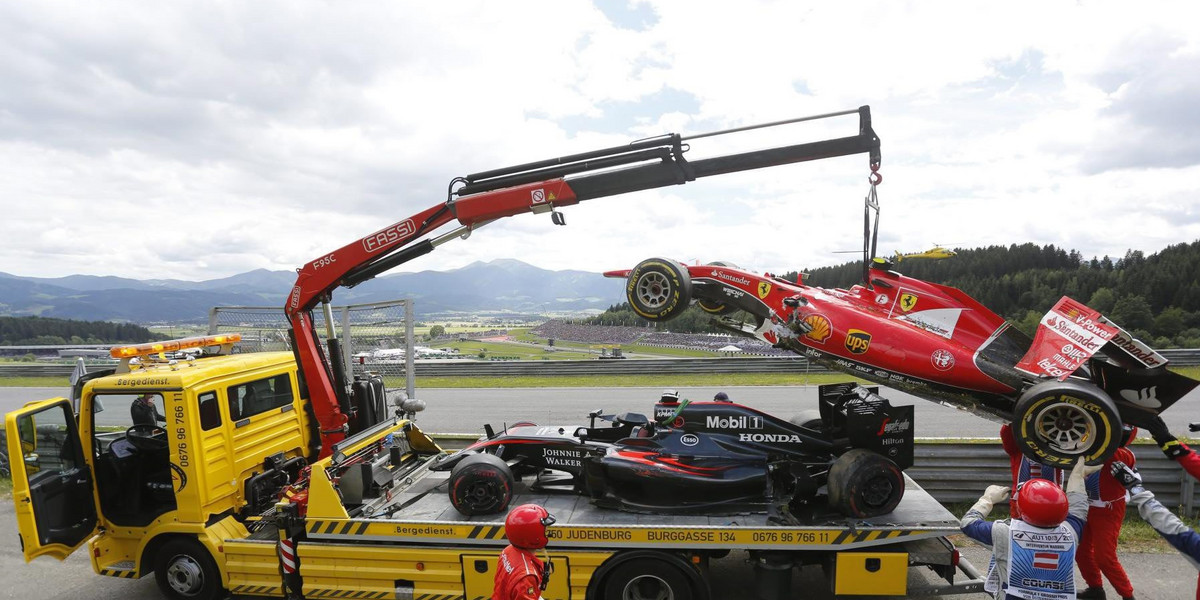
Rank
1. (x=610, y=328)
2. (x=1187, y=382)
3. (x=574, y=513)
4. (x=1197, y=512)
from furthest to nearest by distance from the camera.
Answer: (x=610, y=328)
(x=1197, y=512)
(x=574, y=513)
(x=1187, y=382)

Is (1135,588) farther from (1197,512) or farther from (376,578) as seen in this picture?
(376,578)

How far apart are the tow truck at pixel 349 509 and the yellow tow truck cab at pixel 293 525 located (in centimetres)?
2

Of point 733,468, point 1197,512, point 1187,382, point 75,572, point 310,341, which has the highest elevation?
point 310,341

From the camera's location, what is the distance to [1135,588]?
5957 millimetres

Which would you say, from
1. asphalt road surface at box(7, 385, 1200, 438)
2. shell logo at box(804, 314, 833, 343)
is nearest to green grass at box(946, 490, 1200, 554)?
shell logo at box(804, 314, 833, 343)

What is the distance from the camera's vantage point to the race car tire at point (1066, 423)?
4.63 meters

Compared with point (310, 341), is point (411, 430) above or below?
below

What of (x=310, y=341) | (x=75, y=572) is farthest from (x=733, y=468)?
(x=75, y=572)

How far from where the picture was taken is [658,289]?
5.86 metres

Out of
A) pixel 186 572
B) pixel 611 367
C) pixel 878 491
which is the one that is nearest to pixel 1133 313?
pixel 611 367

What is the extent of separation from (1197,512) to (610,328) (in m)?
29.2

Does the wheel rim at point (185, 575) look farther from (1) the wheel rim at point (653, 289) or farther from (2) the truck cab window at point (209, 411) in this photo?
(1) the wheel rim at point (653, 289)

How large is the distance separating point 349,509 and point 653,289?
3.88 metres

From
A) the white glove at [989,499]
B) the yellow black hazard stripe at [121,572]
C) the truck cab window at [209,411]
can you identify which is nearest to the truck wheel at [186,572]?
the yellow black hazard stripe at [121,572]
